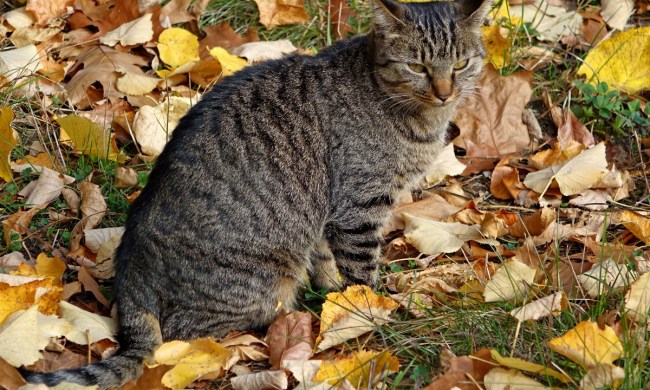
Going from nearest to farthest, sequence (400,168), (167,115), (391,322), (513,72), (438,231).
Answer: (391,322) < (400,168) < (438,231) < (167,115) < (513,72)

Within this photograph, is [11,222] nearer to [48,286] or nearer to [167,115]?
[48,286]

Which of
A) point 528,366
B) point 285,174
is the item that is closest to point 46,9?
point 285,174

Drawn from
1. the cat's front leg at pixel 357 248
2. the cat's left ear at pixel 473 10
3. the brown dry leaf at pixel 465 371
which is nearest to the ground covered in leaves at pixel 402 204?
the brown dry leaf at pixel 465 371

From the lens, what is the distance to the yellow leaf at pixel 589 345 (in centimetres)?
272

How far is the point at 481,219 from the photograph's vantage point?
4.13 m

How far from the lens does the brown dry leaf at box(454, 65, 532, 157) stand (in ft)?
15.0

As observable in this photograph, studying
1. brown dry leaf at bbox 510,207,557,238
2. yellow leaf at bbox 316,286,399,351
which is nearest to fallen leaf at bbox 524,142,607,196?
brown dry leaf at bbox 510,207,557,238

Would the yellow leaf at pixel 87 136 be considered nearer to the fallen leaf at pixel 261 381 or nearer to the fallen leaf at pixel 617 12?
the fallen leaf at pixel 261 381

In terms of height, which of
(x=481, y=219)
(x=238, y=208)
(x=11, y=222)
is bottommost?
(x=481, y=219)

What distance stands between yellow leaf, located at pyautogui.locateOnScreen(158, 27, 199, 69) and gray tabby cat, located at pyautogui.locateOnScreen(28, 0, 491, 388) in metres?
1.26

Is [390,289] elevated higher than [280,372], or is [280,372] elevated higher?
[280,372]

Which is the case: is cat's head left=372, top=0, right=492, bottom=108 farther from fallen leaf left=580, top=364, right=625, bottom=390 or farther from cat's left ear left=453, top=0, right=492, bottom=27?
fallen leaf left=580, top=364, right=625, bottom=390

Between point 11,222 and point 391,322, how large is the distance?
180cm

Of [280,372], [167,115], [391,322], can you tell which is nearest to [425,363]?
[391,322]
